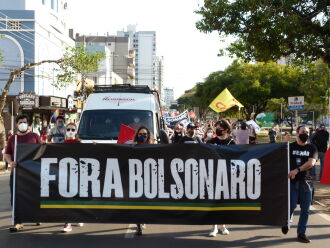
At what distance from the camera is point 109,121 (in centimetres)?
1198

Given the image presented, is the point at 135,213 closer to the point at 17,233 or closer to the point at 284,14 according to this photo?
the point at 17,233

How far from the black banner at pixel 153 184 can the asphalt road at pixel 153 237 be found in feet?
1.08

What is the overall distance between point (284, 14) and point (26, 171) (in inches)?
304

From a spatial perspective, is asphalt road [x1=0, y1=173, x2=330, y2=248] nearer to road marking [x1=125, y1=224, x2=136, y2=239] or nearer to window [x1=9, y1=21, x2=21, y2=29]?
road marking [x1=125, y1=224, x2=136, y2=239]

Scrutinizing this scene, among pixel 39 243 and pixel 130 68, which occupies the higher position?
pixel 130 68

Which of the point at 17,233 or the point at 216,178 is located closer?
the point at 216,178

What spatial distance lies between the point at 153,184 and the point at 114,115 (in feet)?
15.5

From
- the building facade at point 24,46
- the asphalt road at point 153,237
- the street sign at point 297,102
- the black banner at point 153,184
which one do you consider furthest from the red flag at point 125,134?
the building facade at point 24,46

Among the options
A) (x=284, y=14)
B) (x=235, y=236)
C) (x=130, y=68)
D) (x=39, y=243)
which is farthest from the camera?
(x=130, y=68)

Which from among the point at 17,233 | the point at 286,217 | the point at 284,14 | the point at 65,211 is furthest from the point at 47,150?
the point at 284,14

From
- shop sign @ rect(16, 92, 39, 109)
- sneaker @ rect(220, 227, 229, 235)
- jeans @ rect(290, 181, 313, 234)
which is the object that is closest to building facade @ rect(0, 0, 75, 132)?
shop sign @ rect(16, 92, 39, 109)

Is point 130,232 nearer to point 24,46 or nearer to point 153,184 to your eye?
point 153,184

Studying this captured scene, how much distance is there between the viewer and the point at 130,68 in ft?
379

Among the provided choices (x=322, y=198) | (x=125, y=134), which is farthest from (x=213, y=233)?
(x=322, y=198)
